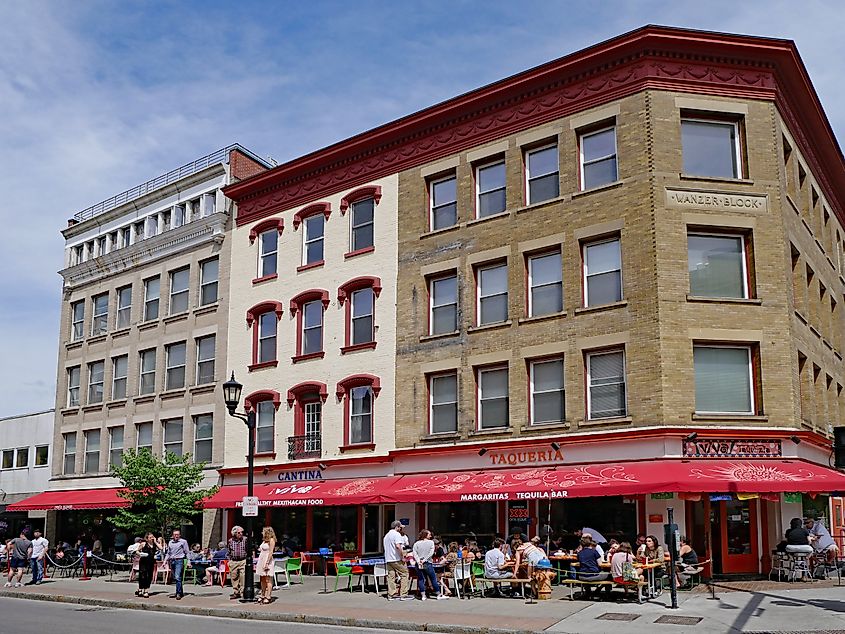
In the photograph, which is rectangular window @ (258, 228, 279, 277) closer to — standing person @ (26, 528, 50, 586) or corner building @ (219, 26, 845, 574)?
corner building @ (219, 26, 845, 574)

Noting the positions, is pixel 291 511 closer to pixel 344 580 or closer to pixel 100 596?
pixel 344 580

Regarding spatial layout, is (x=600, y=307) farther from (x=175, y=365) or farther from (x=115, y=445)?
(x=115, y=445)

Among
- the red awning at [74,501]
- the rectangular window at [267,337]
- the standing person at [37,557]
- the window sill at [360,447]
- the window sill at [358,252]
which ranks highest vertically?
the window sill at [358,252]

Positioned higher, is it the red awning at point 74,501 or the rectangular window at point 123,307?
the rectangular window at point 123,307

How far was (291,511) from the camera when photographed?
3291cm

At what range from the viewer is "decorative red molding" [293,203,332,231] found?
33.1 meters

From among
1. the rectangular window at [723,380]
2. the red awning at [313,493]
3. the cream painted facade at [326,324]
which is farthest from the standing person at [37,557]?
the rectangular window at [723,380]

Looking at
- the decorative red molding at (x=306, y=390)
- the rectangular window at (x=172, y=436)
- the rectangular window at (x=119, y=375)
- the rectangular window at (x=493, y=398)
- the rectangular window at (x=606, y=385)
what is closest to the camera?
the rectangular window at (x=606, y=385)

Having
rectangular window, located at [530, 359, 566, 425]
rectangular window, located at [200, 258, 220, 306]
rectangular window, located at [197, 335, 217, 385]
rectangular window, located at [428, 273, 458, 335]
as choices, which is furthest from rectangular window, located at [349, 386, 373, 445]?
rectangular window, located at [200, 258, 220, 306]

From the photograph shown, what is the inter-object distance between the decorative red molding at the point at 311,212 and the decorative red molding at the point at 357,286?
2.83 meters

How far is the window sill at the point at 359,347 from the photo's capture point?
101 ft

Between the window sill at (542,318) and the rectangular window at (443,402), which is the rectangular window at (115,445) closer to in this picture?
the rectangular window at (443,402)

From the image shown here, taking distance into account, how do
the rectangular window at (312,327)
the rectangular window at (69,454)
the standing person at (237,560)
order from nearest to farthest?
the standing person at (237,560) < the rectangular window at (312,327) < the rectangular window at (69,454)

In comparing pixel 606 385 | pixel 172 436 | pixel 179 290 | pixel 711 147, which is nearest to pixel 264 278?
pixel 179 290
